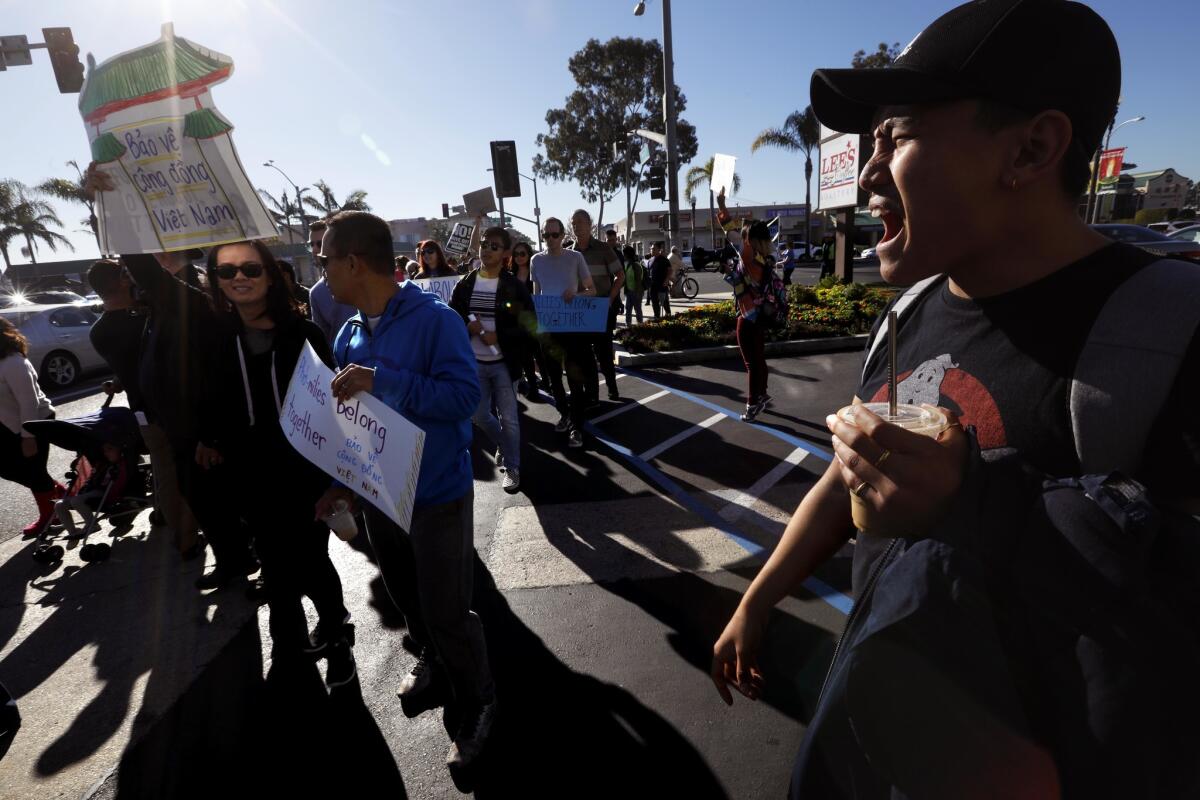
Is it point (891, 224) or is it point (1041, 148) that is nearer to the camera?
point (1041, 148)

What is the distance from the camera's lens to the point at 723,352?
9.79 metres

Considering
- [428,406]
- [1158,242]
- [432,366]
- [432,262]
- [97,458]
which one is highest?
[432,262]

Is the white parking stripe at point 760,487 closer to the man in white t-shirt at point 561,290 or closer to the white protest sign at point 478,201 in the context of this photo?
the man in white t-shirt at point 561,290

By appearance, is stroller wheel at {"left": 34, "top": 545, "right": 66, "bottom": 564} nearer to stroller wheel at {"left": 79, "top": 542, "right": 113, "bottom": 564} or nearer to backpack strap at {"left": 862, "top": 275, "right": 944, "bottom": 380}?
stroller wheel at {"left": 79, "top": 542, "right": 113, "bottom": 564}

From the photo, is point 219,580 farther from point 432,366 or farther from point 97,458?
point 432,366

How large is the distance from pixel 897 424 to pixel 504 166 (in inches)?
564

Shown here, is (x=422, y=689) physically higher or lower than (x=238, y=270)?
lower

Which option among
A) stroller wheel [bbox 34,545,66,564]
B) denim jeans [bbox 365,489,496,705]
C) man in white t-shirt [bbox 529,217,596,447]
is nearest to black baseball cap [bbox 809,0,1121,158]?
denim jeans [bbox 365,489,496,705]

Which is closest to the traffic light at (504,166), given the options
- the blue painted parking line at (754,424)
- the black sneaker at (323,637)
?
the blue painted parking line at (754,424)

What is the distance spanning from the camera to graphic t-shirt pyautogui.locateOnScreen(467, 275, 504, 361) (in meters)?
4.89

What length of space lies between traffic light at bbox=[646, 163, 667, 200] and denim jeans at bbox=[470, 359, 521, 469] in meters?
12.3

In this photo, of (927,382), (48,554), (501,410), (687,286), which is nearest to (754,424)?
(501,410)

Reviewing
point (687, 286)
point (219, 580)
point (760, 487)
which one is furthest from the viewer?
point (687, 286)

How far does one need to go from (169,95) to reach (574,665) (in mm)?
3156
